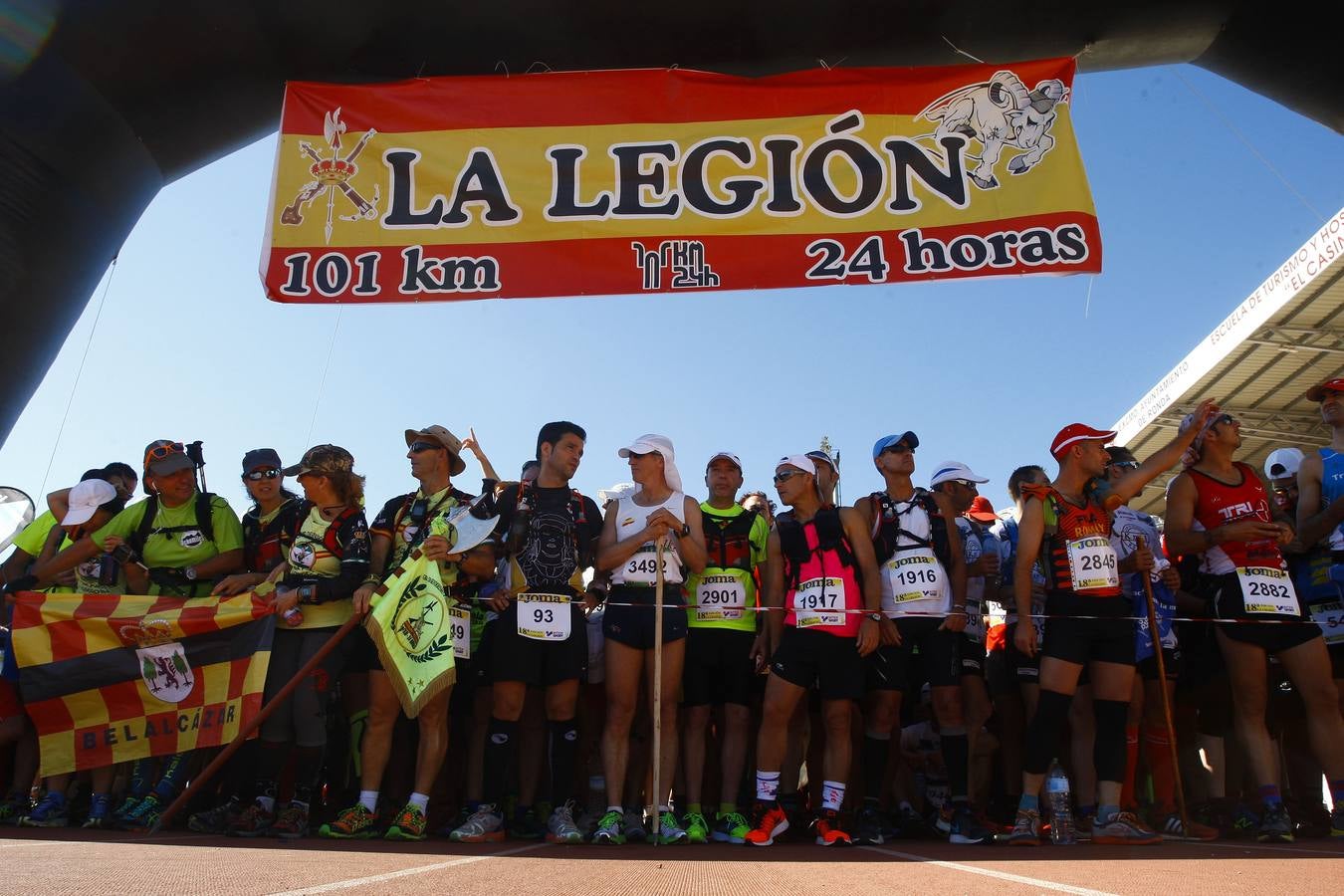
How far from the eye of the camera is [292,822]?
4.60 m

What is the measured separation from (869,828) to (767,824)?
0.50 m

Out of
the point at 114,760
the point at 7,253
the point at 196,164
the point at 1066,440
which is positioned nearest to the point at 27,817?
the point at 114,760

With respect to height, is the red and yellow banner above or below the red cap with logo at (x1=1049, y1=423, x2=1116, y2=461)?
above

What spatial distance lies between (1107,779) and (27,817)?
16.6ft

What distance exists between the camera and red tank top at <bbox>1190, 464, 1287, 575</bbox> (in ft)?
15.9

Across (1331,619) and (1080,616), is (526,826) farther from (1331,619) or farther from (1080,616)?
(1331,619)

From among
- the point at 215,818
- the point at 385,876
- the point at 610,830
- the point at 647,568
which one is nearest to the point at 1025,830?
the point at 610,830

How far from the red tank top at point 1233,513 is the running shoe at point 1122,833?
134cm

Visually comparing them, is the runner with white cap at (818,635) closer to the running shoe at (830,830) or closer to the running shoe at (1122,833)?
the running shoe at (830,830)

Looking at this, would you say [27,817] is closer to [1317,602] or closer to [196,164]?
[196,164]

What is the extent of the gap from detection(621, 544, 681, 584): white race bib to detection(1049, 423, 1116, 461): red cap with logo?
1932 millimetres

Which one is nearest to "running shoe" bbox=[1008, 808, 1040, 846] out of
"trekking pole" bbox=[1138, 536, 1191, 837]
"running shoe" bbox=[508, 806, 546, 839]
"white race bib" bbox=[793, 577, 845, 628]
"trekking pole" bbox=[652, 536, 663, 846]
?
"trekking pole" bbox=[1138, 536, 1191, 837]

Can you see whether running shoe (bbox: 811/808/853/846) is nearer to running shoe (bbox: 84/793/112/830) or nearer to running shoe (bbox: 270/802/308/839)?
running shoe (bbox: 270/802/308/839)

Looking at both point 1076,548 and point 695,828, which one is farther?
point 1076,548
